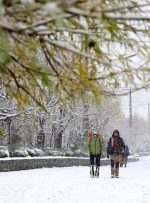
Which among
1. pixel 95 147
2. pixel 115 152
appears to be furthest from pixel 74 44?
pixel 95 147

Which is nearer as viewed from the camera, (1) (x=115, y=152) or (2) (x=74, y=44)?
(2) (x=74, y=44)

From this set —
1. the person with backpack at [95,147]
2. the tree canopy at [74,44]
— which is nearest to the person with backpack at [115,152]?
the person with backpack at [95,147]

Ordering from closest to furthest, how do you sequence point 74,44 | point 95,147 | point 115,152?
point 74,44
point 115,152
point 95,147

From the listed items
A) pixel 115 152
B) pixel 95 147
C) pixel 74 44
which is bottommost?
pixel 115 152

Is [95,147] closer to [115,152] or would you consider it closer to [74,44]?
[115,152]

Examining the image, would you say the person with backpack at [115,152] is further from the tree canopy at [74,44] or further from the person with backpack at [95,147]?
the tree canopy at [74,44]

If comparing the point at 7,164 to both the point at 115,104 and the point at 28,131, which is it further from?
the point at 115,104

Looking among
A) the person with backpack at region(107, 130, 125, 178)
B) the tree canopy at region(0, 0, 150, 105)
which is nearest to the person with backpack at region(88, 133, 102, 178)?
the person with backpack at region(107, 130, 125, 178)

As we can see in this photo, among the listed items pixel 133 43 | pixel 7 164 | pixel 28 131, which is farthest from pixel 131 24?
pixel 28 131

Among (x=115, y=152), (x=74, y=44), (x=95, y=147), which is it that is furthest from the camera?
(x=95, y=147)

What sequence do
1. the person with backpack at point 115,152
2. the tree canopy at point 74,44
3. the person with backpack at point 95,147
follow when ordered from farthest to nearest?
the person with backpack at point 95,147
the person with backpack at point 115,152
the tree canopy at point 74,44

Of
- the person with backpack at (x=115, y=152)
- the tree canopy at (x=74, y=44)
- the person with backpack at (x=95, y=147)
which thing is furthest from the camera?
the person with backpack at (x=95, y=147)

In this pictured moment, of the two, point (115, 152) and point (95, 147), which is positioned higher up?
point (95, 147)

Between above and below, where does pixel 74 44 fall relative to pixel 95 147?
above
